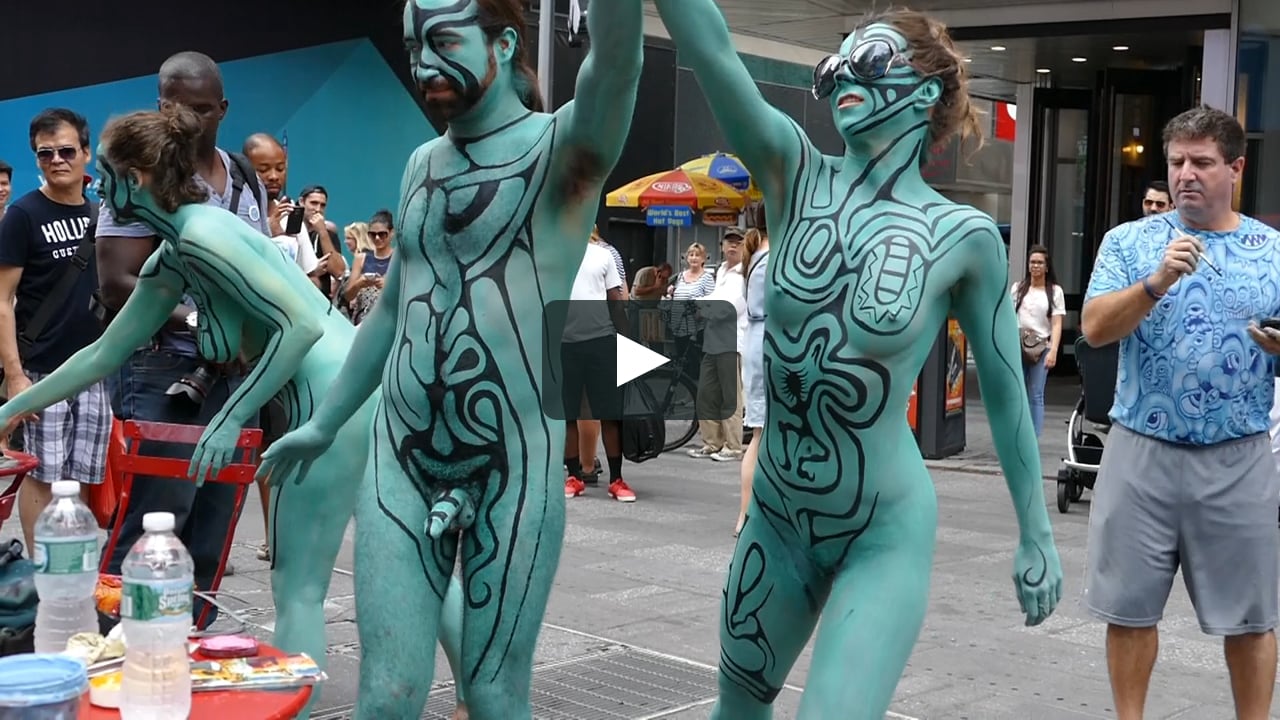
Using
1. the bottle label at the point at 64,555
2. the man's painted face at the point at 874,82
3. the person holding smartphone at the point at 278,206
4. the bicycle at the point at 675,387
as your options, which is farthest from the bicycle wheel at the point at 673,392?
the person holding smartphone at the point at 278,206

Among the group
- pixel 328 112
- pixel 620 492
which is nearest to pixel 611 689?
pixel 620 492

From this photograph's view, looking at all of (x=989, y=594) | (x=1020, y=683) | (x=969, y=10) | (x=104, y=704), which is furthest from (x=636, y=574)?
(x=969, y=10)

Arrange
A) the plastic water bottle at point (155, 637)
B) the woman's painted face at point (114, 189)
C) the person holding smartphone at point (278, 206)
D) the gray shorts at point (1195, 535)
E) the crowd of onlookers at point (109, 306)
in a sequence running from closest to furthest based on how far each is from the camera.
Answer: the plastic water bottle at point (155, 637) → the woman's painted face at point (114, 189) → the gray shorts at point (1195, 535) → the crowd of onlookers at point (109, 306) → the person holding smartphone at point (278, 206)

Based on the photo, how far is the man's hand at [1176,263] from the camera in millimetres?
4574

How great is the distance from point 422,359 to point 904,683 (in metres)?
3.27

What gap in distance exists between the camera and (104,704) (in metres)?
2.79

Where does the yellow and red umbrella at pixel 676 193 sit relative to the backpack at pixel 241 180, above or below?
above

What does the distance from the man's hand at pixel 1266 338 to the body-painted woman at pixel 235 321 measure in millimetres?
2736

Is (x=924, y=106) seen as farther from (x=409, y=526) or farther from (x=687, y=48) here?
(x=409, y=526)

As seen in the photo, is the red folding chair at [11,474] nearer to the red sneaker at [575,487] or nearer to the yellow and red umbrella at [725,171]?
the red sneaker at [575,487]

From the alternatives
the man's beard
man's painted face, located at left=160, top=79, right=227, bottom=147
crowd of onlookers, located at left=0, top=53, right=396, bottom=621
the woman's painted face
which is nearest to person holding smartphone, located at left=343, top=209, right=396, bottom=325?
crowd of onlookers, located at left=0, top=53, right=396, bottom=621

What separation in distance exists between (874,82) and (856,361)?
654 mm

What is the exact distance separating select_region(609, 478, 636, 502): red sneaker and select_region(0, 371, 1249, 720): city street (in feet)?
1.20

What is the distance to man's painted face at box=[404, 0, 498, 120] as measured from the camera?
3270 millimetres
